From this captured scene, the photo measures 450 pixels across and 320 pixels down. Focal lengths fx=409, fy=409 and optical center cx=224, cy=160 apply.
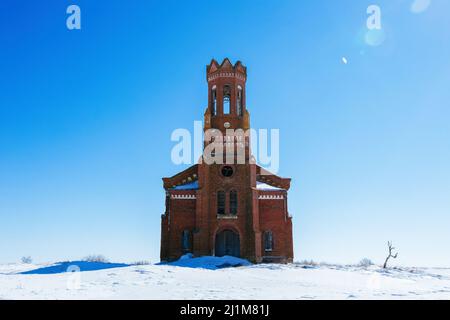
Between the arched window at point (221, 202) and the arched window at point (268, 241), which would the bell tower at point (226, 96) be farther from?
the arched window at point (268, 241)

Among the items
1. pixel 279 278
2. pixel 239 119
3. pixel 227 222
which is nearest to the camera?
pixel 279 278

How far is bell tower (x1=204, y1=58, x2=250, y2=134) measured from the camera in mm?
35219

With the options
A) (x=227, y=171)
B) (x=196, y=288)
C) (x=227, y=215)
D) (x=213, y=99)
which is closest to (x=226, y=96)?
(x=213, y=99)

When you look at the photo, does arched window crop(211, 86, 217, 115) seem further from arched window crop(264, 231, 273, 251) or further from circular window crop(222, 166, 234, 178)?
arched window crop(264, 231, 273, 251)

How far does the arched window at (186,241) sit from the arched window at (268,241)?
5.95m

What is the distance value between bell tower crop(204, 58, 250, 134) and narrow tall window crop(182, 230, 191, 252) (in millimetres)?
9061

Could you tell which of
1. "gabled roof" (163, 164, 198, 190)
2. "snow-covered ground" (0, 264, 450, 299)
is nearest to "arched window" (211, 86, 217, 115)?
"gabled roof" (163, 164, 198, 190)

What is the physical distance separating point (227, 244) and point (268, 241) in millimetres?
3264

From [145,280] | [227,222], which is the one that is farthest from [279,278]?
[227,222]

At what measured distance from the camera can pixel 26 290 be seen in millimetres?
13070

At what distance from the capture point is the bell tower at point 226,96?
3522cm
